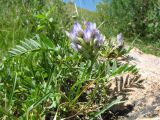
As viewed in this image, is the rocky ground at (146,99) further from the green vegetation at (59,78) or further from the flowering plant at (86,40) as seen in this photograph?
the flowering plant at (86,40)

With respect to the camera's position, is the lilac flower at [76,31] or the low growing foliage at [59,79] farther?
the lilac flower at [76,31]

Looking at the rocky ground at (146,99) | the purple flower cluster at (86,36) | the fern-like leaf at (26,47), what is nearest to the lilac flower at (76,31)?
the purple flower cluster at (86,36)

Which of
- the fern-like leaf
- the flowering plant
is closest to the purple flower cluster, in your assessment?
the flowering plant

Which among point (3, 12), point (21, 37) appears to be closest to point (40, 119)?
point (21, 37)

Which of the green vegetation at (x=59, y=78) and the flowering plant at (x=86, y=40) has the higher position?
the flowering plant at (x=86, y=40)

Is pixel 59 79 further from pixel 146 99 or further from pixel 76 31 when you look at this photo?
pixel 146 99

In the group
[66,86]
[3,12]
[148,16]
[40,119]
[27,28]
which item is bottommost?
[40,119]

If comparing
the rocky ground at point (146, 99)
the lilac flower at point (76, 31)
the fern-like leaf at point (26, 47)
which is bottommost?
the rocky ground at point (146, 99)

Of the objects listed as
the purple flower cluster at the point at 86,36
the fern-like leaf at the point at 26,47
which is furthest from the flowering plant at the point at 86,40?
the fern-like leaf at the point at 26,47

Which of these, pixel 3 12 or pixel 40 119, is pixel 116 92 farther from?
pixel 3 12
